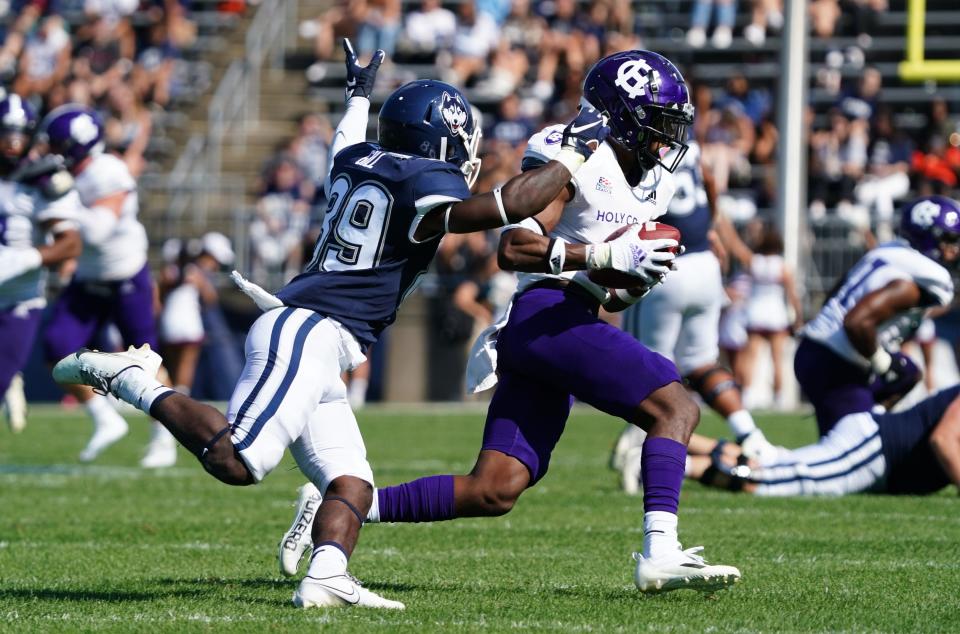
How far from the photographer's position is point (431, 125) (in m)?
4.91

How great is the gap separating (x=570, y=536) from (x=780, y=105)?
1060 cm

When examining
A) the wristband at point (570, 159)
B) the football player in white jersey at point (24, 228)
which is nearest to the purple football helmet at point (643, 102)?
the wristband at point (570, 159)

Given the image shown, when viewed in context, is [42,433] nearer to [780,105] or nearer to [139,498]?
[139,498]

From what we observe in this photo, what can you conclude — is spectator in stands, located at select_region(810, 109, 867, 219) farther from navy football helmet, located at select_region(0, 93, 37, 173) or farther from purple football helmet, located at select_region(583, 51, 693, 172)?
purple football helmet, located at select_region(583, 51, 693, 172)

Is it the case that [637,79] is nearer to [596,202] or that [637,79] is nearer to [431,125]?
[596,202]

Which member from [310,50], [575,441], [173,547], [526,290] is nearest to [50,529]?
[173,547]

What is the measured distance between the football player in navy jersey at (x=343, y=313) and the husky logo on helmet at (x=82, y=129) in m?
4.61

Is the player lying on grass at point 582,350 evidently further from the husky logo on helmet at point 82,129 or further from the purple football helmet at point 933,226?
the husky logo on helmet at point 82,129

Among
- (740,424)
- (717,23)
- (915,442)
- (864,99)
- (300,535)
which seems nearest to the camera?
(300,535)

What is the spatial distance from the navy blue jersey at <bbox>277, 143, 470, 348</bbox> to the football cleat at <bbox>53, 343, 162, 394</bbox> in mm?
475

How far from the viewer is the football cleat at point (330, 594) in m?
4.62

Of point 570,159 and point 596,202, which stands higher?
point 570,159

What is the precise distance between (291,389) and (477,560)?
1485 mm

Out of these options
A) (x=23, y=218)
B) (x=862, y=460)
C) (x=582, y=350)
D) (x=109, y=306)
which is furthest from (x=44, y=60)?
(x=582, y=350)
